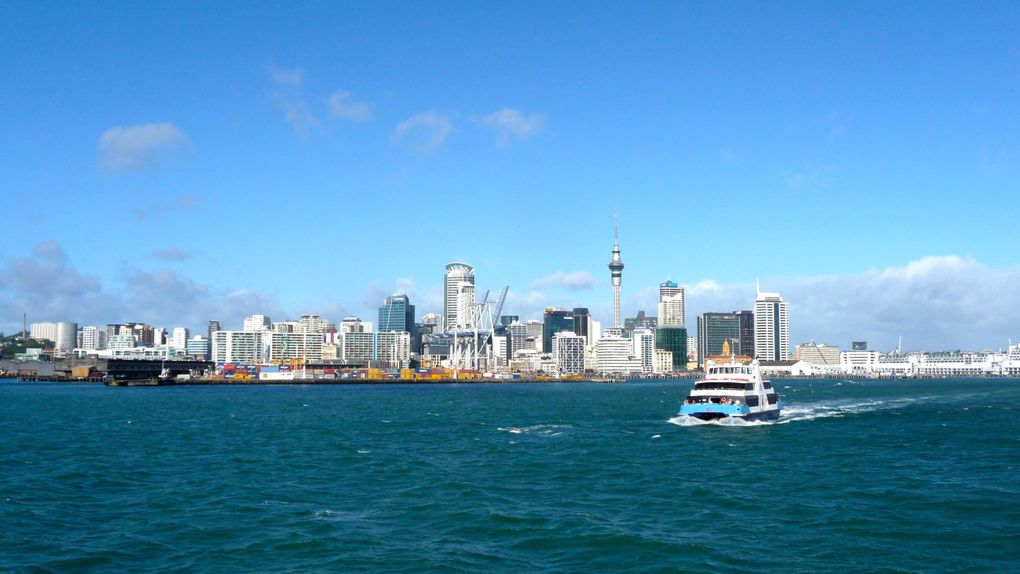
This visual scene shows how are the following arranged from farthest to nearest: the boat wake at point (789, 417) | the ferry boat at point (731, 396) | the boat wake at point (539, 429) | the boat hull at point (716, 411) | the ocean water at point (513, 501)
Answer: the ferry boat at point (731, 396) < the boat wake at point (789, 417) < the boat hull at point (716, 411) < the boat wake at point (539, 429) < the ocean water at point (513, 501)

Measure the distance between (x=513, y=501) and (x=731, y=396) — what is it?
40.4 meters

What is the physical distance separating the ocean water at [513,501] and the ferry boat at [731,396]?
5.90 m

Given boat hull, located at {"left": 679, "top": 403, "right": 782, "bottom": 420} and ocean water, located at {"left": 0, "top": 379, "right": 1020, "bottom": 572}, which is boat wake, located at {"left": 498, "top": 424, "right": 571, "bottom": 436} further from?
boat hull, located at {"left": 679, "top": 403, "right": 782, "bottom": 420}

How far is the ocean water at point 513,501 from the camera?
80.6 ft

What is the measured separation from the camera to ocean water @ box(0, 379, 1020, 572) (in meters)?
24.6

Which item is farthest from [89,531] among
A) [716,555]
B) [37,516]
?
[716,555]

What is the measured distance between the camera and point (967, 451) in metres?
49.8

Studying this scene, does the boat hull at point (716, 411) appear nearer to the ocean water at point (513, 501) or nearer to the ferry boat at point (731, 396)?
the ferry boat at point (731, 396)

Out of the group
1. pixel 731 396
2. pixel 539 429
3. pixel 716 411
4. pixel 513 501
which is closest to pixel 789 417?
pixel 731 396

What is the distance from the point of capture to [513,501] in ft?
109

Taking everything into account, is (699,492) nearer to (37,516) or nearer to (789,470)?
(789,470)

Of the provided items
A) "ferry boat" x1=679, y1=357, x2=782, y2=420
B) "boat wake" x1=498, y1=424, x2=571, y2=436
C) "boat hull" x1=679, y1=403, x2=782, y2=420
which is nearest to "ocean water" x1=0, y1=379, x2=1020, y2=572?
"boat wake" x1=498, y1=424, x2=571, y2=436

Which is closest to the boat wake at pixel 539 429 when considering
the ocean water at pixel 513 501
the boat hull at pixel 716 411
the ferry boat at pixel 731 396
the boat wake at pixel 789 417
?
the ocean water at pixel 513 501

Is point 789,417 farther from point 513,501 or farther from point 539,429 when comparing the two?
point 513,501
